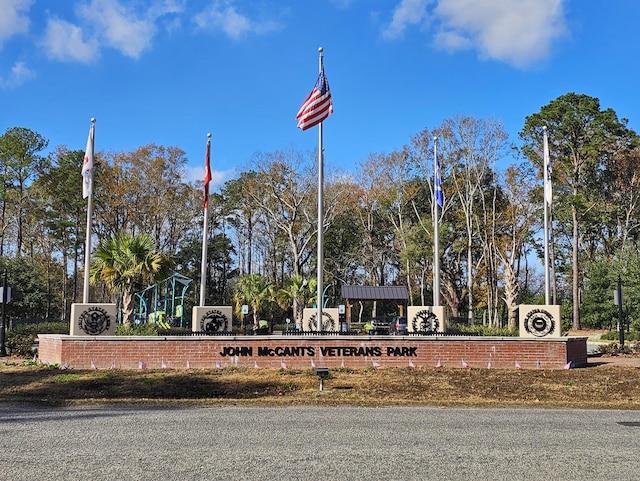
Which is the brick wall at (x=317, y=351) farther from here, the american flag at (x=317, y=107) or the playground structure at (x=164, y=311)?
the american flag at (x=317, y=107)

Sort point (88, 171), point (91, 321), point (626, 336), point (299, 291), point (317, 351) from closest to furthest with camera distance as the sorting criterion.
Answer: point (317, 351), point (91, 321), point (88, 171), point (626, 336), point (299, 291)

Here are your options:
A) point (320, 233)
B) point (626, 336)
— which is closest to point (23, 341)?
point (320, 233)

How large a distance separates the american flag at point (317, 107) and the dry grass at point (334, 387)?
23.6ft

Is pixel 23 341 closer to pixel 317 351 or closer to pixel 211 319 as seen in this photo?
pixel 211 319

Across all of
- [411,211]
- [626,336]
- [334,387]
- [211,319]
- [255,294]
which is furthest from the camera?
[411,211]

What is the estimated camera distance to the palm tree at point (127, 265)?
69.8 feet

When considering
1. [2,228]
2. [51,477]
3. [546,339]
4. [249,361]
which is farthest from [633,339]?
[2,228]

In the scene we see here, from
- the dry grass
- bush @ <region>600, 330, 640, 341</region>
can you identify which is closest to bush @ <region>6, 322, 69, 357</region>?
the dry grass

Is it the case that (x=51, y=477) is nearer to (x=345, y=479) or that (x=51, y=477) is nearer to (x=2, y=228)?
(x=345, y=479)

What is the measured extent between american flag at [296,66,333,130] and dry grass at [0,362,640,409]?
23.6ft

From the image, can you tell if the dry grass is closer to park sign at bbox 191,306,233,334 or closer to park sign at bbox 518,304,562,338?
park sign at bbox 518,304,562,338

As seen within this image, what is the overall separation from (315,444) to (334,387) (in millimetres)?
6009

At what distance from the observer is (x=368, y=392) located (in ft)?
42.0

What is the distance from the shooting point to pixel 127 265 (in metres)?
21.3
